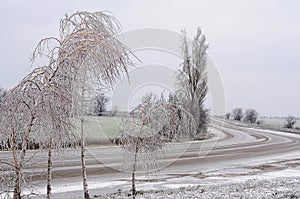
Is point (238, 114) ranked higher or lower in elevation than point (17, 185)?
higher

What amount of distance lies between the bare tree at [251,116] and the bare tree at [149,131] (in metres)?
67.7

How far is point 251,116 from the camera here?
7575 centimetres

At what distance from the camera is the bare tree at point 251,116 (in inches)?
2950

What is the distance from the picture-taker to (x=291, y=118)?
203 feet

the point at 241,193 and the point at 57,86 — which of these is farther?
the point at 241,193

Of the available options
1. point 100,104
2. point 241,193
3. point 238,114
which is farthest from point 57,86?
point 238,114

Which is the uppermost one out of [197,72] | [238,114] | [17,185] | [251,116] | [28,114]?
[197,72]

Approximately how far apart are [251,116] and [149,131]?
6916 centimetres

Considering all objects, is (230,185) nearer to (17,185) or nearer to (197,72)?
(17,185)

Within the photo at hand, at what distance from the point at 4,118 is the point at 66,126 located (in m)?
0.87

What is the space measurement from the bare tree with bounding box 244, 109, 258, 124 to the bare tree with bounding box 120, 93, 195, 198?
67.7m

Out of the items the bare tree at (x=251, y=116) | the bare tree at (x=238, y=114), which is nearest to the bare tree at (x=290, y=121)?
the bare tree at (x=251, y=116)

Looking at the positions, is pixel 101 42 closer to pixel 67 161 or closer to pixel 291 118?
pixel 67 161

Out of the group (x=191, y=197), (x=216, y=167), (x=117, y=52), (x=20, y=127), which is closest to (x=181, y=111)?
(x=191, y=197)
